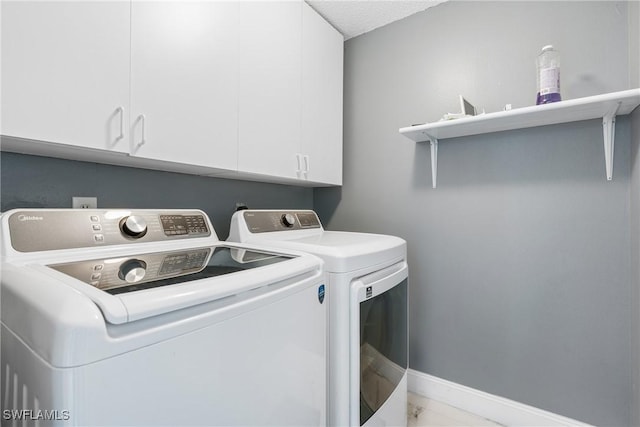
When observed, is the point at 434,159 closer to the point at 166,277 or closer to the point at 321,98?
the point at 321,98

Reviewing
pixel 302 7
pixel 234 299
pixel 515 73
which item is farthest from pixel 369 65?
pixel 234 299

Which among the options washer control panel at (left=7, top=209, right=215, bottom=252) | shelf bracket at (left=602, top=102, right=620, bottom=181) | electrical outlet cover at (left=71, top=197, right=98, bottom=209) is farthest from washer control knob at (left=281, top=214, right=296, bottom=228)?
shelf bracket at (left=602, top=102, right=620, bottom=181)

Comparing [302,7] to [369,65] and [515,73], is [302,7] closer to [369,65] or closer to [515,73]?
[369,65]

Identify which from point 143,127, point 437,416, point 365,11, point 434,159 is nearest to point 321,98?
point 365,11

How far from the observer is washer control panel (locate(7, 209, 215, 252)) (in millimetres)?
900

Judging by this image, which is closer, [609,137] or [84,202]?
[84,202]

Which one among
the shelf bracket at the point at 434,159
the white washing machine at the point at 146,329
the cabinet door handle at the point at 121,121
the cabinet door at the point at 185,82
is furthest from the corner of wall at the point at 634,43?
the cabinet door handle at the point at 121,121

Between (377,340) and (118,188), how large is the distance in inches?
51.1

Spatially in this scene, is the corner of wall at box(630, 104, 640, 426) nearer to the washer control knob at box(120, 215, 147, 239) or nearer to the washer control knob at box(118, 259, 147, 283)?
the washer control knob at box(118, 259, 147, 283)

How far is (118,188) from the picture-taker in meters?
1.38

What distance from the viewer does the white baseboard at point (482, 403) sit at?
5.21ft

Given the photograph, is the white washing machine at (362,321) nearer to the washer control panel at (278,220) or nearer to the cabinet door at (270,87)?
the washer control panel at (278,220)

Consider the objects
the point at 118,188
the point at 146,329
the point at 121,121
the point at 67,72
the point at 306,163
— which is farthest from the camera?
the point at 306,163

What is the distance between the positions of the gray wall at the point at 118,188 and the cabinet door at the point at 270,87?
0.39 m
